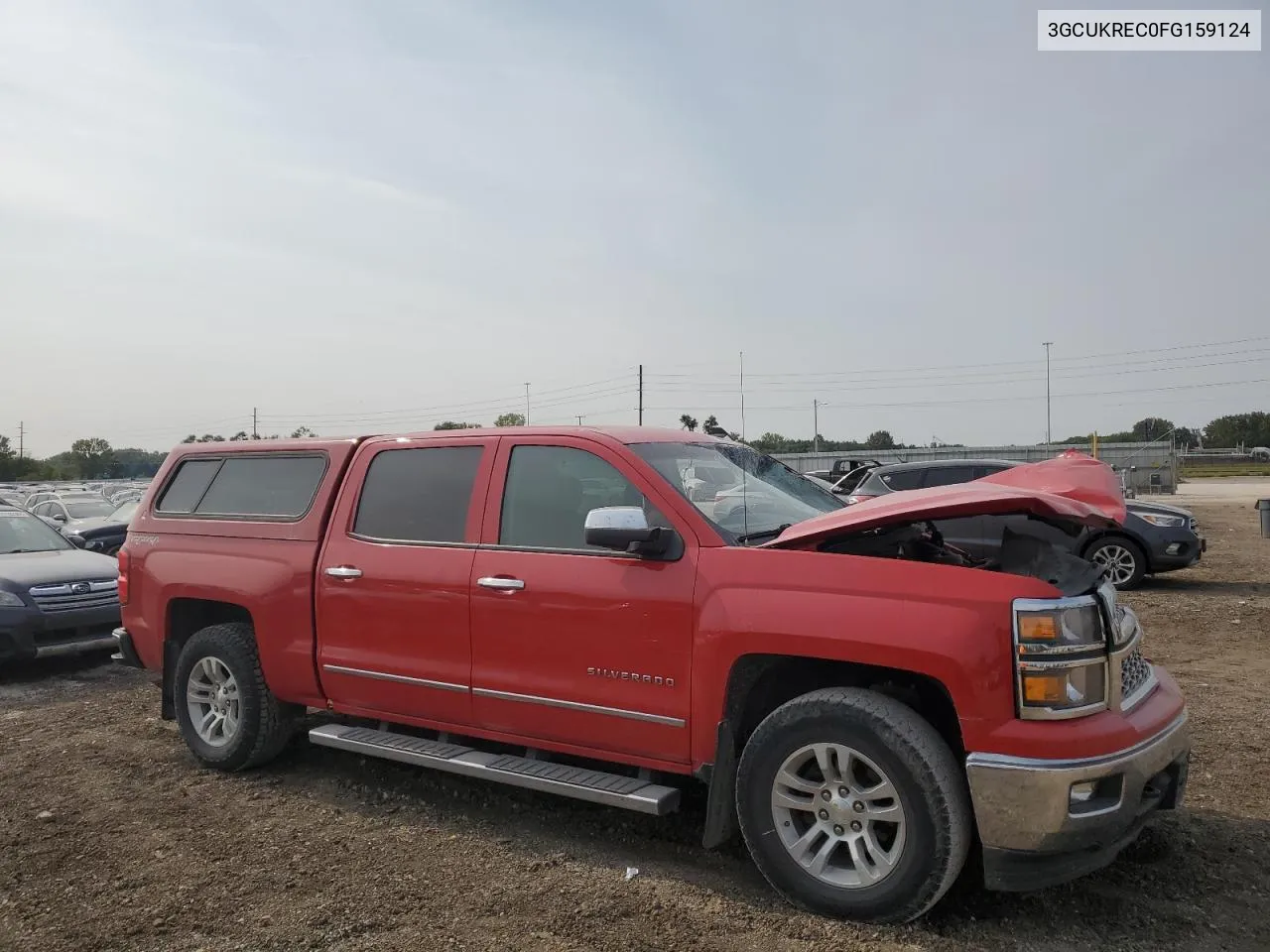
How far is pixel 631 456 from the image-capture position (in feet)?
13.7

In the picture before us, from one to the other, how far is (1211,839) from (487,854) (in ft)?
10.1

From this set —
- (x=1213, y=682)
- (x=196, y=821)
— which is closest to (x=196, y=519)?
(x=196, y=821)

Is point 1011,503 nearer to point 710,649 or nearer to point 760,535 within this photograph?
point 760,535

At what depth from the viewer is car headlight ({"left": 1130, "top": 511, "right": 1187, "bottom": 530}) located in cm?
1119

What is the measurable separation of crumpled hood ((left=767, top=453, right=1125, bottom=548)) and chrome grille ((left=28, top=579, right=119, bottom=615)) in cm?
678

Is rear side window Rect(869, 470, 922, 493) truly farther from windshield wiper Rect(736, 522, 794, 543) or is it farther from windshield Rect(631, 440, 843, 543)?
windshield wiper Rect(736, 522, 794, 543)

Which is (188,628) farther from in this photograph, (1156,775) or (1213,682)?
(1213,682)

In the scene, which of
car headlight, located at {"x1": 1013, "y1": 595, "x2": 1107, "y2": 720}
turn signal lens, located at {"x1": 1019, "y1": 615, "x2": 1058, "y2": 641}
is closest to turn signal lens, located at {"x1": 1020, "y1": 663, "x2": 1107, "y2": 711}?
car headlight, located at {"x1": 1013, "y1": 595, "x2": 1107, "y2": 720}

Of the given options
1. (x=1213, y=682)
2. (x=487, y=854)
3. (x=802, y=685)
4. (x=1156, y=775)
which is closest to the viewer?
(x=1156, y=775)

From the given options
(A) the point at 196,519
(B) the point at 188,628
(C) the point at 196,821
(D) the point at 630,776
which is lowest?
(C) the point at 196,821

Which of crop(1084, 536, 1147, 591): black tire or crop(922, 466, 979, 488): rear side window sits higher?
crop(922, 466, 979, 488): rear side window

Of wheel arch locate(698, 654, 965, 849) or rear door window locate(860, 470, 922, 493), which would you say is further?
rear door window locate(860, 470, 922, 493)

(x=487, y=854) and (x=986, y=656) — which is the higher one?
(x=986, y=656)

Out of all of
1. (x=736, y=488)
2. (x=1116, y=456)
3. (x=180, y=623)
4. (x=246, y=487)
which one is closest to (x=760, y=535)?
(x=736, y=488)
